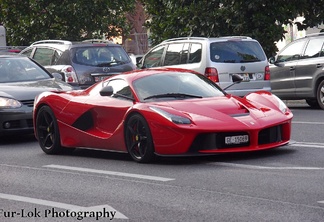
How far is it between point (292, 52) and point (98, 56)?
4.36 metres

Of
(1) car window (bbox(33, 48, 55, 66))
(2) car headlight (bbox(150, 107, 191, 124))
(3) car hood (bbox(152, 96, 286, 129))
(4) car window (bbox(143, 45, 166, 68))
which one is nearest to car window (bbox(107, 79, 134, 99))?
(3) car hood (bbox(152, 96, 286, 129))

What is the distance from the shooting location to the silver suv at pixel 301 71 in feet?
69.8

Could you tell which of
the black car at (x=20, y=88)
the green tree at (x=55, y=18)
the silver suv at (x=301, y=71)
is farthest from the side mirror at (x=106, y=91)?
the green tree at (x=55, y=18)

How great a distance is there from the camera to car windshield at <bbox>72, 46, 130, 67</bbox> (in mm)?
21453

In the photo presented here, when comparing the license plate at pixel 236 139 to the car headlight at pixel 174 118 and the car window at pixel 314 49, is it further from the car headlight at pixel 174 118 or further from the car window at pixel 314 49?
the car window at pixel 314 49

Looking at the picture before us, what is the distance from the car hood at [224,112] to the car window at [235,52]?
7.24 m

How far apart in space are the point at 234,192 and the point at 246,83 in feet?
35.7

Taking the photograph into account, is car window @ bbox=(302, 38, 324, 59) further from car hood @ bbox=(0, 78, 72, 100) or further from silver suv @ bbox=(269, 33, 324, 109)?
car hood @ bbox=(0, 78, 72, 100)

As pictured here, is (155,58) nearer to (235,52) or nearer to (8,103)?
(235,52)

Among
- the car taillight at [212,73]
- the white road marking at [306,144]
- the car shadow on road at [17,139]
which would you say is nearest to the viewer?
the white road marking at [306,144]

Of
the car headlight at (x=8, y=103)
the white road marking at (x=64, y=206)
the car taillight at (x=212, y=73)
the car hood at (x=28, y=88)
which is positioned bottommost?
the car taillight at (x=212, y=73)

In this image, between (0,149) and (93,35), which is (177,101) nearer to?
(0,149)

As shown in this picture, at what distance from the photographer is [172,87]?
12859 mm

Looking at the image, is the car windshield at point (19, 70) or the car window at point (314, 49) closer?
the car windshield at point (19, 70)
